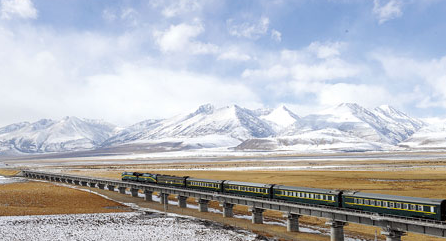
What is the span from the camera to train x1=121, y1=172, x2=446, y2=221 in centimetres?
3819

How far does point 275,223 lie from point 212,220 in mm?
9833

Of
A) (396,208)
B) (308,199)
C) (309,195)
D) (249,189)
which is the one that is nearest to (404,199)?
(396,208)

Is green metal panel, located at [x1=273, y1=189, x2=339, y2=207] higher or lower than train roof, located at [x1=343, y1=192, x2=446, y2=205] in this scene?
lower

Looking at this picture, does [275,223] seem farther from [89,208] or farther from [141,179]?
[141,179]

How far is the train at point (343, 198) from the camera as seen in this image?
125 feet

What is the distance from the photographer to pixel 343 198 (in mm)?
46000

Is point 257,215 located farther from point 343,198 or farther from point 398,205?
point 398,205

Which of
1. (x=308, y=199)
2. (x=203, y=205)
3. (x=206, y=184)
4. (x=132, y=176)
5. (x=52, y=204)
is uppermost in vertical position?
(x=132, y=176)

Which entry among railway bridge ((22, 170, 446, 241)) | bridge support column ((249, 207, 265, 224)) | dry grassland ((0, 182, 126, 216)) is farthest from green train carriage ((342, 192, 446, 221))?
dry grassland ((0, 182, 126, 216))

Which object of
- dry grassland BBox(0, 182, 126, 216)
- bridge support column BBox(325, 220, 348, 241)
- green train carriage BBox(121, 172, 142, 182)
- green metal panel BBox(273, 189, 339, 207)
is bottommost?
bridge support column BBox(325, 220, 348, 241)

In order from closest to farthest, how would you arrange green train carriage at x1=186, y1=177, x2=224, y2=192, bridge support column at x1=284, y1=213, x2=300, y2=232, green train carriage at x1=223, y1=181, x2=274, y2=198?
bridge support column at x1=284, y1=213, x2=300, y2=232, green train carriage at x1=223, y1=181, x2=274, y2=198, green train carriage at x1=186, y1=177, x2=224, y2=192

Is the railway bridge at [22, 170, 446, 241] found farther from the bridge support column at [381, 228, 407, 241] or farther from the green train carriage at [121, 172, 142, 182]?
the green train carriage at [121, 172, 142, 182]

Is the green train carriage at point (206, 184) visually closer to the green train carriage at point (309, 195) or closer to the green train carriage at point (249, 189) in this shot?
the green train carriage at point (249, 189)

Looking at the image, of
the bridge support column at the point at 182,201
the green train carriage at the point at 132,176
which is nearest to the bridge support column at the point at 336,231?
the bridge support column at the point at 182,201
